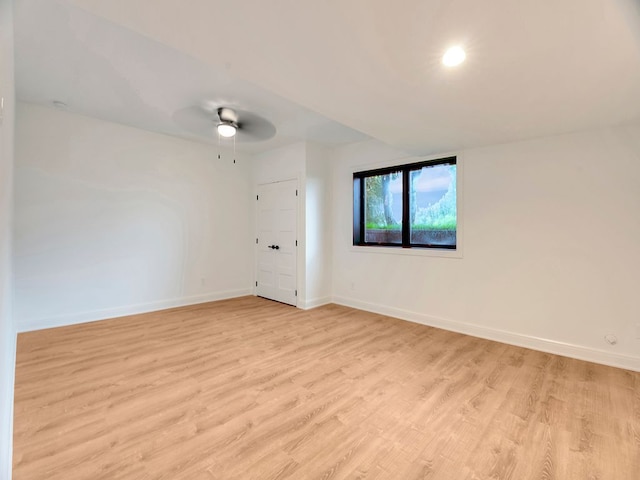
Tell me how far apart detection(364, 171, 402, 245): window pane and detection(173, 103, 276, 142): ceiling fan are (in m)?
1.90

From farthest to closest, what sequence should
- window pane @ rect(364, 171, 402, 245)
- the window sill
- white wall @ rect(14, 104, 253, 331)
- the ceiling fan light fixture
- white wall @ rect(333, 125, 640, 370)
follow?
window pane @ rect(364, 171, 402, 245) → the window sill → white wall @ rect(14, 104, 253, 331) → the ceiling fan light fixture → white wall @ rect(333, 125, 640, 370)

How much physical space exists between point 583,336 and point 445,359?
4.67ft

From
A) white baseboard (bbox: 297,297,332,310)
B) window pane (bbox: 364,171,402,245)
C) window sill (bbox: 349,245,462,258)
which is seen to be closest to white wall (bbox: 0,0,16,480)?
white baseboard (bbox: 297,297,332,310)

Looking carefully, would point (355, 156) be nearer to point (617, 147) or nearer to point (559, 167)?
point (559, 167)

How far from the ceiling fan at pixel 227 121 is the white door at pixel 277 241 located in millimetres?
1418

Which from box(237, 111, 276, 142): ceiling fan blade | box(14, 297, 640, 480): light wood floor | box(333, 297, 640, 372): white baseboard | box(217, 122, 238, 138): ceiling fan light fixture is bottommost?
box(14, 297, 640, 480): light wood floor

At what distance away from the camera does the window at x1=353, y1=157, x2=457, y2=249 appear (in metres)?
3.82

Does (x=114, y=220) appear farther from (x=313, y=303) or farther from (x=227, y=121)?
(x=313, y=303)

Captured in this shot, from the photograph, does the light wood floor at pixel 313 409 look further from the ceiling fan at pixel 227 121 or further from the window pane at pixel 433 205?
the ceiling fan at pixel 227 121

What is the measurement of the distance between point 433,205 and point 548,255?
1.40 metres

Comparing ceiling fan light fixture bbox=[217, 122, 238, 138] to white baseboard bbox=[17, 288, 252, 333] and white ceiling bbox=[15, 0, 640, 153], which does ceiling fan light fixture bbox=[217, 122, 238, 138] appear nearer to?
white ceiling bbox=[15, 0, 640, 153]

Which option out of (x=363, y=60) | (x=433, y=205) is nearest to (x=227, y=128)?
(x=363, y=60)

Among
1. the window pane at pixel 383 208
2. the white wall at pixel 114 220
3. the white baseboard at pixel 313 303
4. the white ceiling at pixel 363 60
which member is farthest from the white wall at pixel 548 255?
the white wall at pixel 114 220

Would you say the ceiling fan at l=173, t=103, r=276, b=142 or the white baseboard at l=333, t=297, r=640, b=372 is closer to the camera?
the white baseboard at l=333, t=297, r=640, b=372
